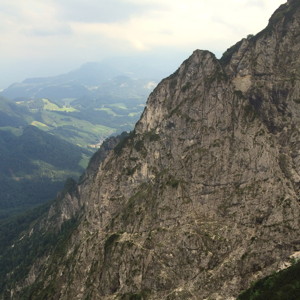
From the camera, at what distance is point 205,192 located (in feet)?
500

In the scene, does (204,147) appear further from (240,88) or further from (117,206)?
(117,206)

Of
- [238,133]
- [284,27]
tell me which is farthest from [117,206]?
[284,27]

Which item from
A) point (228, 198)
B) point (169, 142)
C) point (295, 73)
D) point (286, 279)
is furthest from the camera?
point (169, 142)

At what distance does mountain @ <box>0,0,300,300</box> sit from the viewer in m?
136

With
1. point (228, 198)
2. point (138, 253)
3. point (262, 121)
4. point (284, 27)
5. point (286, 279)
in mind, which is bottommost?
point (138, 253)

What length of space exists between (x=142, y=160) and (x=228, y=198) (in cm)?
4999

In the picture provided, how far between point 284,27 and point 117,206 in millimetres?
121116

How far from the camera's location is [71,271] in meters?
166

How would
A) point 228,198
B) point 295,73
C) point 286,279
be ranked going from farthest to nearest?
point 295,73 → point 228,198 → point 286,279

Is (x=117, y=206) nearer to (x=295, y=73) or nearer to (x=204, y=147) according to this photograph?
A: (x=204, y=147)

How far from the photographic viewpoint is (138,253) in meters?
148

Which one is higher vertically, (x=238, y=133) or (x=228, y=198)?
(x=238, y=133)

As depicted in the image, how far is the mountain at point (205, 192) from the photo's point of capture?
136 meters

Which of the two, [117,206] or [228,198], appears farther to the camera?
[117,206]
